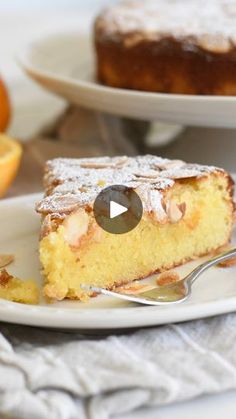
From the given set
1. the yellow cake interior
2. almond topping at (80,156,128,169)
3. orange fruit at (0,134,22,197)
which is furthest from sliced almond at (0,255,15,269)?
orange fruit at (0,134,22,197)

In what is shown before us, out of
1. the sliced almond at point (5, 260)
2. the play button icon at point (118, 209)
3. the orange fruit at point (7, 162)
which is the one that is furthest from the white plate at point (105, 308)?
the orange fruit at point (7, 162)

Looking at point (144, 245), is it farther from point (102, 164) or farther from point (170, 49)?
point (170, 49)

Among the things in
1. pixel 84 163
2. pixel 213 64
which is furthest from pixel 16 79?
pixel 84 163

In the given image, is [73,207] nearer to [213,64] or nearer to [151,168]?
[151,168]

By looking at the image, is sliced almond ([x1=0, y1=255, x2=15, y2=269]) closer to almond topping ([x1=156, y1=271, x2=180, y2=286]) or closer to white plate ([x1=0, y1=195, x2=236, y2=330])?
white plate ([x1=0, y1=195, x2=236, y2=330])

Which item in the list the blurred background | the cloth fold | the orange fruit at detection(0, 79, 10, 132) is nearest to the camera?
the cloth fold

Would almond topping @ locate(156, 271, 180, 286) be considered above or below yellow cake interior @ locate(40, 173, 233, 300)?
below

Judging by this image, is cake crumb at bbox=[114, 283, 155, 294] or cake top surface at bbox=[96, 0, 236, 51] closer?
cake crumb at bbox=[114, 283, 155, 294]

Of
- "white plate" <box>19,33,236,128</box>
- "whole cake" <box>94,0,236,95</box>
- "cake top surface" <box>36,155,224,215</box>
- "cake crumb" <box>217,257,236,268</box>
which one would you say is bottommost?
"cake crumb" <box>217,257,236,268</box>
